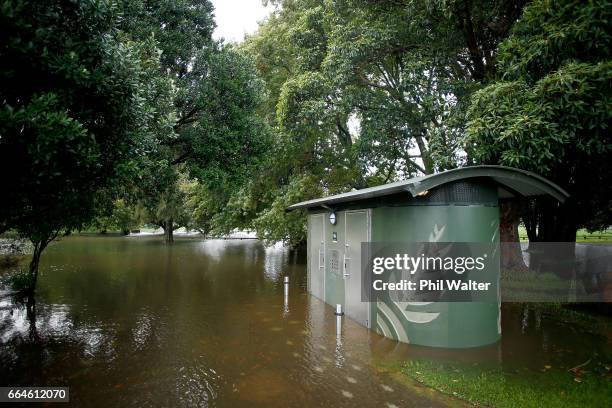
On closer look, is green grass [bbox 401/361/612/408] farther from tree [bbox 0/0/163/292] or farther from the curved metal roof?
tree [bbox 0/0/163/292]

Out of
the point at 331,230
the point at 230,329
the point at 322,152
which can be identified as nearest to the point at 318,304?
the point at 331,230

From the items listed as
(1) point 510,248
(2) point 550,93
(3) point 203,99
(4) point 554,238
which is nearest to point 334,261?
(2) point 550,93

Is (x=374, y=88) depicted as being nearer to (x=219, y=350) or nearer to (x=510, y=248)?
(x=510, y=248)

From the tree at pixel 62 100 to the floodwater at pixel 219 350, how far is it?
117 inches

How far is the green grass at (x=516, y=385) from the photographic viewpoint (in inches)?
201

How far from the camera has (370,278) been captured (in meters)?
8.19

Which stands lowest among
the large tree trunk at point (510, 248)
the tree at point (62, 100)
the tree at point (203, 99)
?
the large tree trunk at point (510, 248)

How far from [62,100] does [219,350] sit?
4801 millimetres

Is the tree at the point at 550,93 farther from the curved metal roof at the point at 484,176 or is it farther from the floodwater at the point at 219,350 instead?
the floodwater at the point at 219,350

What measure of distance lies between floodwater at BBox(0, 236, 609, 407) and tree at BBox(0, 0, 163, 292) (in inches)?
117

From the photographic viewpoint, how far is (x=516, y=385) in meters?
5.60

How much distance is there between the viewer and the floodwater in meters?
5.39

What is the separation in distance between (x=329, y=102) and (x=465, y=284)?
968 cm

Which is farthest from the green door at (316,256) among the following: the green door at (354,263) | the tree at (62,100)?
the tree at (62,100)
